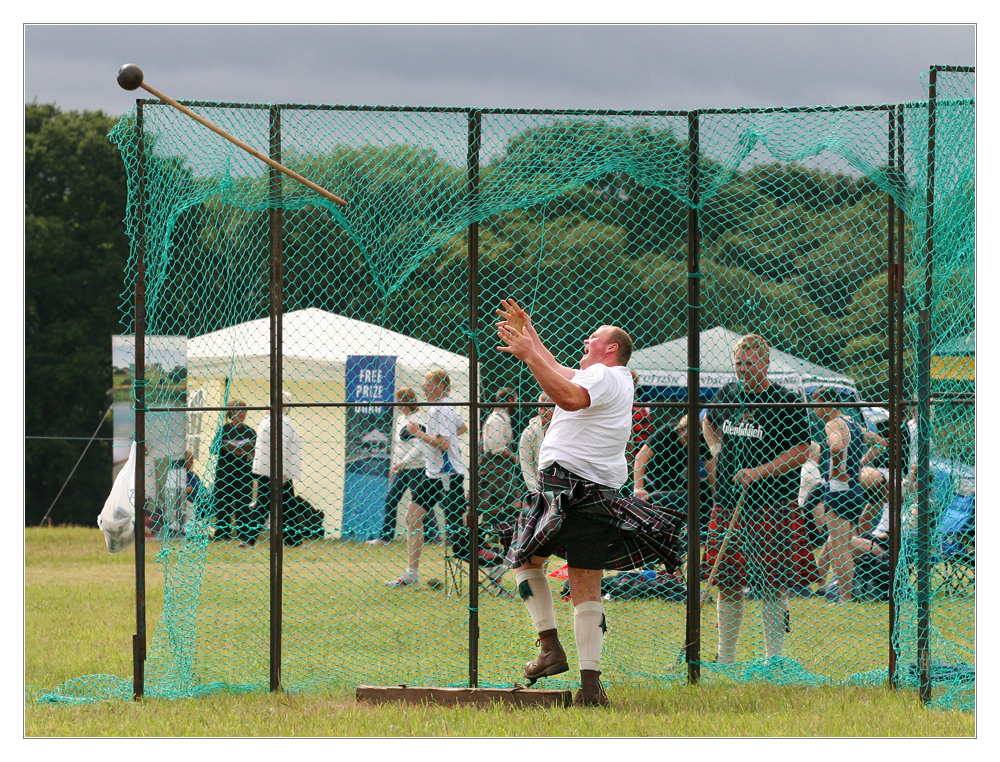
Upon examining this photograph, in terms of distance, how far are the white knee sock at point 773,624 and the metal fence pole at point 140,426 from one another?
3.01m

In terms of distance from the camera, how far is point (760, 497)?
17.9 ft

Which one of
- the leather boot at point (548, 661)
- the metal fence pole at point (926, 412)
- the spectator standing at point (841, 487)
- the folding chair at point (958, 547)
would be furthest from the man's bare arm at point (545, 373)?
the spectator standing at point (841, 487)

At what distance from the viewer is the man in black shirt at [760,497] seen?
527 centimetres

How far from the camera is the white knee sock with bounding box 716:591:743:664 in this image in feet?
17.4

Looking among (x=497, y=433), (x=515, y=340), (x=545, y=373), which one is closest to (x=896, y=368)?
(x=545, y=373)

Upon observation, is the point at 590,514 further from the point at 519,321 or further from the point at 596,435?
the point at 519,321

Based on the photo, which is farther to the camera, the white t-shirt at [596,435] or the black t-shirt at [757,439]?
the black t-shirt at [757,439]

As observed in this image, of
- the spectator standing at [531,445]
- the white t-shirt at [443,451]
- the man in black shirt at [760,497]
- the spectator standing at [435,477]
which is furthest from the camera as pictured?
the white t-shirt at [443,451]

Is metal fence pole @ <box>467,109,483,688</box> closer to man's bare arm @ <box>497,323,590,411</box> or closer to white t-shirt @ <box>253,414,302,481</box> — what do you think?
man's bare arm @ <box>497,323,590,411</box>

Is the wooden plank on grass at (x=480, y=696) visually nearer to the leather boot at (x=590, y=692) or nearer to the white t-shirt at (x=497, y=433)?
the leather boot at (x=590, y=692)

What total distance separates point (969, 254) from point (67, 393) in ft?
79.8

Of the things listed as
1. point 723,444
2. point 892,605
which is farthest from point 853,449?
point 892,605

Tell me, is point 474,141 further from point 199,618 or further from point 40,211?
point 40,211

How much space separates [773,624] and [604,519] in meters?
1.43
